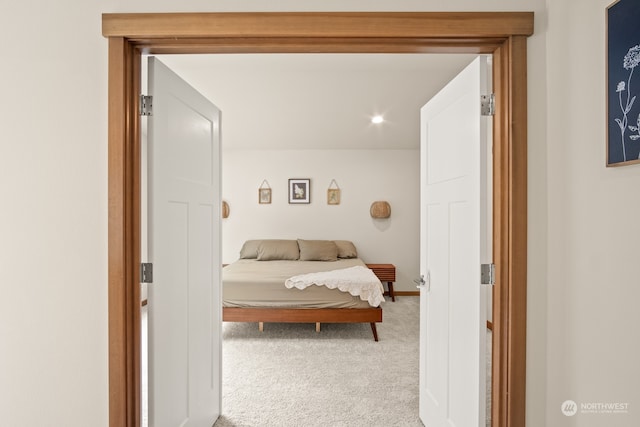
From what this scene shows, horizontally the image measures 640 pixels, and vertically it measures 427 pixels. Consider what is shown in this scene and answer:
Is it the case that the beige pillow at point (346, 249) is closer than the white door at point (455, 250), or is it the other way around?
the white door at point (455, 250)

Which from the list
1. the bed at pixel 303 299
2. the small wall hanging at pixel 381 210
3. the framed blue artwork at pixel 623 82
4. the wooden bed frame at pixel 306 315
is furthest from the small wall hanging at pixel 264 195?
the framed blue artwork at pixel 623 82

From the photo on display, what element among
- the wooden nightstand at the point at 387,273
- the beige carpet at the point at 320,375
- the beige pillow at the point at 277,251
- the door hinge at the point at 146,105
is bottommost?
the beige carpet at the point at 320,375

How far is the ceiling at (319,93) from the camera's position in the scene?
4.21 m

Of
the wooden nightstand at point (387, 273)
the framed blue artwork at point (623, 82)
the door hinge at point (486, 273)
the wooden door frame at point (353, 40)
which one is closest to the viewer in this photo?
the framed blue artwork at point (623, 82)

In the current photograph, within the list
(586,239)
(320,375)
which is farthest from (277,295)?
(586,239)

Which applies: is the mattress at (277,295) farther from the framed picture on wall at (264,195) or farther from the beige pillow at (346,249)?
the framed picture on wall at (264,195)

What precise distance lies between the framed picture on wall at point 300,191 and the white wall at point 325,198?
0.07 m

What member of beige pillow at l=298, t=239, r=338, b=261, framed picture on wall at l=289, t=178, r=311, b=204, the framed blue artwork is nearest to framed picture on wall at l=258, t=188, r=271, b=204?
framed picture on wall at l=289, t=178, r=311, b=204

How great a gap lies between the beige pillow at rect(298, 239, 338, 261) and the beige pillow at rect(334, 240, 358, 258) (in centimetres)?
Result: 11

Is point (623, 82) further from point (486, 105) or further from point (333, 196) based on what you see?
point (333, 196)

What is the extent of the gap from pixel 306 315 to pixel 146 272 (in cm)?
256

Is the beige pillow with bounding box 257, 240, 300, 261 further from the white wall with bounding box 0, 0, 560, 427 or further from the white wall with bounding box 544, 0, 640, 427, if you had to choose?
→ the white wall with bounding box 544, 0, 640, 427

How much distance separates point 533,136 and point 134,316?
5.62 ft
